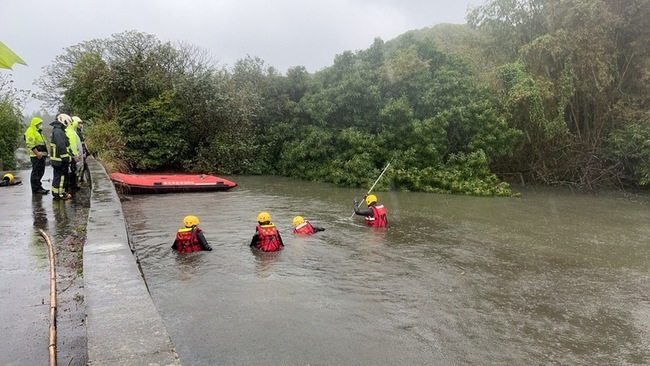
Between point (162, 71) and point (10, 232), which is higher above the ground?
point (162, 71)

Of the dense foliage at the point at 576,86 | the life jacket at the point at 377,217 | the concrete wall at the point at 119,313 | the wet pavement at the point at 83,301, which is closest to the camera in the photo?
the concrete wall at the point at 119,313

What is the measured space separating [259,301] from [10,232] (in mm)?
3979

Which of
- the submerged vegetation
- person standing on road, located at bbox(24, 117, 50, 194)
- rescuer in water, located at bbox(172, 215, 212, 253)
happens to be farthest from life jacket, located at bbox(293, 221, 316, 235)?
the submerged vegetation

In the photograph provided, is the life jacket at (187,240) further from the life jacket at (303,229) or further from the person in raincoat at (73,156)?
the person in raincoat at (73,156)

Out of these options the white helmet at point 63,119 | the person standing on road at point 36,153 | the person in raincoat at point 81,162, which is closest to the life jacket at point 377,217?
the white helmet at point 63,119

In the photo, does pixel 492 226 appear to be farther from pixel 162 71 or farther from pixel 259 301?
pixel 162 71

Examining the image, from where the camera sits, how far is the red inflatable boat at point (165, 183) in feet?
50.2

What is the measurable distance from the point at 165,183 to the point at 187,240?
7.91 metres

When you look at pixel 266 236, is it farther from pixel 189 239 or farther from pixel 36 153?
pixel 36 153

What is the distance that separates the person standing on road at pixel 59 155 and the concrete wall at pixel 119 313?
16.6 ft

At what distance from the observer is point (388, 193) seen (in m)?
17.7

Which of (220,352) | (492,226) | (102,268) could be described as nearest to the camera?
(102,268)

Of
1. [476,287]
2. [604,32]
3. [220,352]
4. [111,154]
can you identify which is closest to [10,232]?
[220,352]

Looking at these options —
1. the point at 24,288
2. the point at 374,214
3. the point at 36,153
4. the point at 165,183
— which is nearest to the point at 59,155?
the point at 36,153
